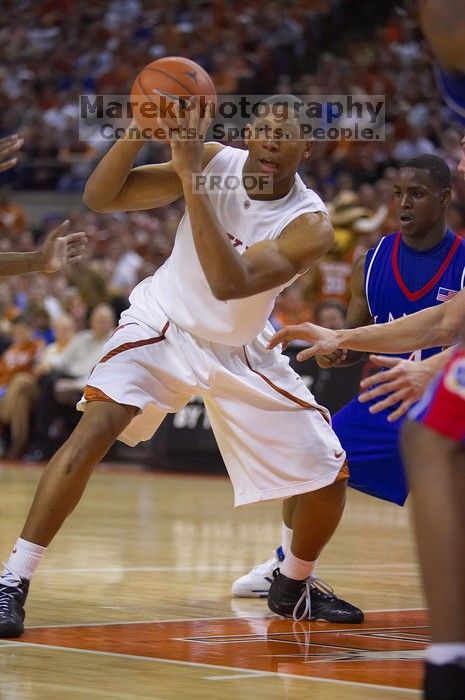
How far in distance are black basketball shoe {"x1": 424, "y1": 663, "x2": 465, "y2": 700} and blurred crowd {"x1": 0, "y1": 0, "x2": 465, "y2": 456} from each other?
8.60m

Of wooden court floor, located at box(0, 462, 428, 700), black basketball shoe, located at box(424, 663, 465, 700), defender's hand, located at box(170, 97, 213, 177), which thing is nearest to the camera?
black basketball shoe, located at box(424, 663, 465, 700)

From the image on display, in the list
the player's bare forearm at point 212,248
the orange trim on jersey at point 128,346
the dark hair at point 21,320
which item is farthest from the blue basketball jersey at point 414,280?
the dark hair at point 21,320

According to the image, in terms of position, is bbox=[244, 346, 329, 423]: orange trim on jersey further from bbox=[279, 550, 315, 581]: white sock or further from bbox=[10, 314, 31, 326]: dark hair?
bbox=[10, 314, 31, 326]: dark hair

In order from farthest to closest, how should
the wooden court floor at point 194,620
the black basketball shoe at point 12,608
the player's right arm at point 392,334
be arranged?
the black basketball shoe at point 12,608, the player's right arm at point 392,334, the wooden court floor at point 194,620

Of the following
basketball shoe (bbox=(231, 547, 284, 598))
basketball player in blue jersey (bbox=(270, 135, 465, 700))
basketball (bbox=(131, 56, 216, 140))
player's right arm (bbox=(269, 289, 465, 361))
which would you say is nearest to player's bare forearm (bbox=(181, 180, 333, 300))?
player's right arm (bbox=(269, 289, 465, 361))

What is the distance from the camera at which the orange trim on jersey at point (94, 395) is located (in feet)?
16.0

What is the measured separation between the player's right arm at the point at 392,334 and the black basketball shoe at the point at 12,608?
51.1 inches

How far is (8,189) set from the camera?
64.1ft

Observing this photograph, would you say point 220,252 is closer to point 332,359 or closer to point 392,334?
point 392,334

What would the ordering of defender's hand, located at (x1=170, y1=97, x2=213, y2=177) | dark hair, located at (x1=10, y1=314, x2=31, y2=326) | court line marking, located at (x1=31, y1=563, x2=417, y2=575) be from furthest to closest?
dark hair, located at (x1=10, y1=314, x2=31, y2=326)
court line marking, located at (x1=31, y1=563, x2=417, y2=575)
defender's hand, located at (x1=170, y1=97, x2=213, y2=177)

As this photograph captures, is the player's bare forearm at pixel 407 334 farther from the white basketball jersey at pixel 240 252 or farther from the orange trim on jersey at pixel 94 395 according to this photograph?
the orange trim on jersey at pixel 94 395

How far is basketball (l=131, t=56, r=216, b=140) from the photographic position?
4.62m

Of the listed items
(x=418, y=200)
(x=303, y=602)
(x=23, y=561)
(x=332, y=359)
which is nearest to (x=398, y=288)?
(x=418, y=200)

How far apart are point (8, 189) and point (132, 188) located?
48.6ft
